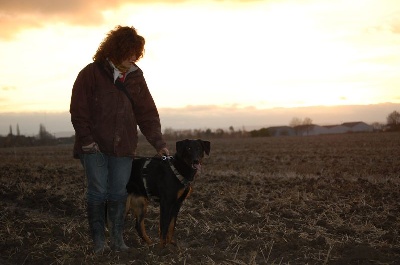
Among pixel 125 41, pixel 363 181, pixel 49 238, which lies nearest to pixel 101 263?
pixel 49 238

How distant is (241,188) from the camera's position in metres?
10.9

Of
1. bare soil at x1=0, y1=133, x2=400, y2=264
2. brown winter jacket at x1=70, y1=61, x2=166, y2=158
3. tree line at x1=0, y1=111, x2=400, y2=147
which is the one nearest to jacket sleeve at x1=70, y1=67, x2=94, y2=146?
brown winter jacket at x1=70, y1=61, x2=166, y2=158

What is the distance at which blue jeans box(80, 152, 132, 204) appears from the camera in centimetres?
520

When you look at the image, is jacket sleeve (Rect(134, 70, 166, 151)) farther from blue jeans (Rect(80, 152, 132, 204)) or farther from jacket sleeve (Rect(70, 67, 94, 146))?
jacket sleeve (Rect(70, 67, 94, 146))

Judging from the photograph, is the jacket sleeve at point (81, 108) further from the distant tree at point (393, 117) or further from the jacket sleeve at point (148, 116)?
the distant tree at point (393, 117)

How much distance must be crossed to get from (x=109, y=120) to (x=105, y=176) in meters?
0.72

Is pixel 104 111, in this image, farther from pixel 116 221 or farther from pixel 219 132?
pixel 219 132

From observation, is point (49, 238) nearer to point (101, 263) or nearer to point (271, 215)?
point (101, 263)

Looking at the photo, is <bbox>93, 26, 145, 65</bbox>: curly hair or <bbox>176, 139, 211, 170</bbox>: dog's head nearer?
<bbox>93, 26, 145, 65</bbox>: curly hair

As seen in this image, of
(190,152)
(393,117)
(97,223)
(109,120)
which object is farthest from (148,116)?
(393,117)

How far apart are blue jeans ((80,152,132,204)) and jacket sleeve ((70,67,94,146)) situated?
0.90 ft

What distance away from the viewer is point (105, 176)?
5.33m

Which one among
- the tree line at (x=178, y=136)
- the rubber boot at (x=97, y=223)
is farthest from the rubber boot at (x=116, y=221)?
the tree line at (x=178, y=136)

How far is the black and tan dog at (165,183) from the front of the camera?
571cm
